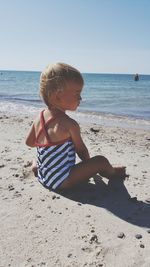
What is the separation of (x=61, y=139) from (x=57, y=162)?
265mm

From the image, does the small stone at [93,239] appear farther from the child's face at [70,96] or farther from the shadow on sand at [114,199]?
the child's face at [70,96]

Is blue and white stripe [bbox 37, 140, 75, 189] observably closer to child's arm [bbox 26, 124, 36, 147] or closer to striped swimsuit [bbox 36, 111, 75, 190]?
striped swimsuit [bbox 36, 111, 75, 190]

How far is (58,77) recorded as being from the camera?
153 inches

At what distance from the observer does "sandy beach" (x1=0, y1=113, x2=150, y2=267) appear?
9.43 feet

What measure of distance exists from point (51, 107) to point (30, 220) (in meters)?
1.33

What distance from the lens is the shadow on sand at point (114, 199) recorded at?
12.0 feet

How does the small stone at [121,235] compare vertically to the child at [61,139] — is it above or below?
below

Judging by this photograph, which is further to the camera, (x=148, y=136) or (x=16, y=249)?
(x=148, y=136)

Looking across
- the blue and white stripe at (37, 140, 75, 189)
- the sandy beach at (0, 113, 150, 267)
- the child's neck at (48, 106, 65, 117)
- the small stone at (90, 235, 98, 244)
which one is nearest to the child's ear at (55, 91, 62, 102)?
the child's neck at (48, 106, 65, 117)

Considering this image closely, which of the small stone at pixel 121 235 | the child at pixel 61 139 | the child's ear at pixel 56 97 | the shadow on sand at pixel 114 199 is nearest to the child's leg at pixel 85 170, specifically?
the child at pixel 61 139

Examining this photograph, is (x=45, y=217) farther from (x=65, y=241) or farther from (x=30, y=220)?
(x=65, y=241)

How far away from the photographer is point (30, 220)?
3471 millimetres

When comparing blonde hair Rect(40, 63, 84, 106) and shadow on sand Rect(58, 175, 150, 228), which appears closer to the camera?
shadow on sand Rect(58, 175, 150, 228)

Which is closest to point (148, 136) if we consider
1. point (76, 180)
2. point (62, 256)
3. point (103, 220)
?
point (76, 180)
